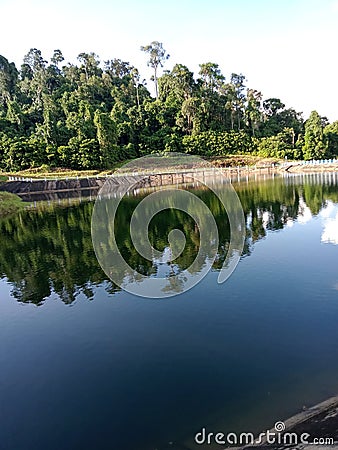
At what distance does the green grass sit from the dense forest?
2335cm

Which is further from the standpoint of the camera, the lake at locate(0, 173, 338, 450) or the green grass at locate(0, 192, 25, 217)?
the green grass at locate(0, 192, 25, 217)

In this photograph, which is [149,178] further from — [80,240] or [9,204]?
[80,240]

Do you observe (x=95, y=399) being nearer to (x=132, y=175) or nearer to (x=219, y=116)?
(x=132, y=175)

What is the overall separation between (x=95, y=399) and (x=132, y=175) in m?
65.7

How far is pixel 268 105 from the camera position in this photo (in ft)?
378

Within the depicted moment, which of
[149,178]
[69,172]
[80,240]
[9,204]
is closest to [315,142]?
[149,178]

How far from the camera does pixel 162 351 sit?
1076 cm

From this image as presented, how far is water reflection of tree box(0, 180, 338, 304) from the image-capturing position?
1808cm

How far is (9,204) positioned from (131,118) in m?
58.9

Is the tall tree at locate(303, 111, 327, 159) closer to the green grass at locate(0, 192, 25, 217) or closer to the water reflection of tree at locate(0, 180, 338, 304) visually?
the water reflection of tree at locate(0, 180, 338, 304)

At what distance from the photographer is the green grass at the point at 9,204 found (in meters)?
44.9

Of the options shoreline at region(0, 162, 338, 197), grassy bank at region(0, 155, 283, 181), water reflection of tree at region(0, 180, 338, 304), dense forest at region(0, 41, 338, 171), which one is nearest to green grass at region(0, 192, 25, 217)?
water reflection of tree at region(0, 180, 338, 304)

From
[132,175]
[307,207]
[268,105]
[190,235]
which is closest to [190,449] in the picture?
[190,235]

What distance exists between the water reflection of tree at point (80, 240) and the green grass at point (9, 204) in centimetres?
299
